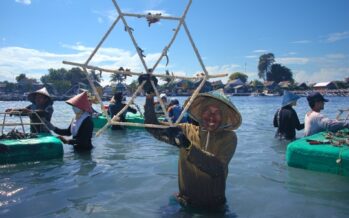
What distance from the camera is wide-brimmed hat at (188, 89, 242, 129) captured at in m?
4.23

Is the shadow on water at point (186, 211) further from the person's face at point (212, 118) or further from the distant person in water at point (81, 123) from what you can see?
the distant person in water at point (81, 123)

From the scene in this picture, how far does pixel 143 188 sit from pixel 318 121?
4556 millimetres

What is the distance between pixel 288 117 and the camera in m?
9.87

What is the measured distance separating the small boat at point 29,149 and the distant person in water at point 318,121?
5939mm

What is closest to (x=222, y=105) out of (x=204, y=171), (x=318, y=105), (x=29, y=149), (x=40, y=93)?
(x=204, y=171)

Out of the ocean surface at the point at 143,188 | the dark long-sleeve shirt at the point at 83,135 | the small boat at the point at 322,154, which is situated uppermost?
the dark long-sleeve shirt at the point at 83,135

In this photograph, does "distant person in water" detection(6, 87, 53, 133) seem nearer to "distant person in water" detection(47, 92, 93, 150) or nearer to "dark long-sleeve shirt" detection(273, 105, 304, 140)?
"distant person in water" detection(47, 92, 93, 150)

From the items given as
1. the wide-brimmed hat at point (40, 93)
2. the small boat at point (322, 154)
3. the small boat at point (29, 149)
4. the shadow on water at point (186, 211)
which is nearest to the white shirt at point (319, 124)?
the small boat at point (322, 154)

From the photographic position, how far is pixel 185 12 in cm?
418

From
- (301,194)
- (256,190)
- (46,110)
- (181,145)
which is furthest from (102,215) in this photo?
(46,110)

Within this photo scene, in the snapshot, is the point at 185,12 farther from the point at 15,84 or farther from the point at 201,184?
the point at 15,84

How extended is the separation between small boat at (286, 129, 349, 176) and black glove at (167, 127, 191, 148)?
427 centimetres

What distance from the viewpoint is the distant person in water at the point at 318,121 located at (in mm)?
8133

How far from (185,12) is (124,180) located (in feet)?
13.2
